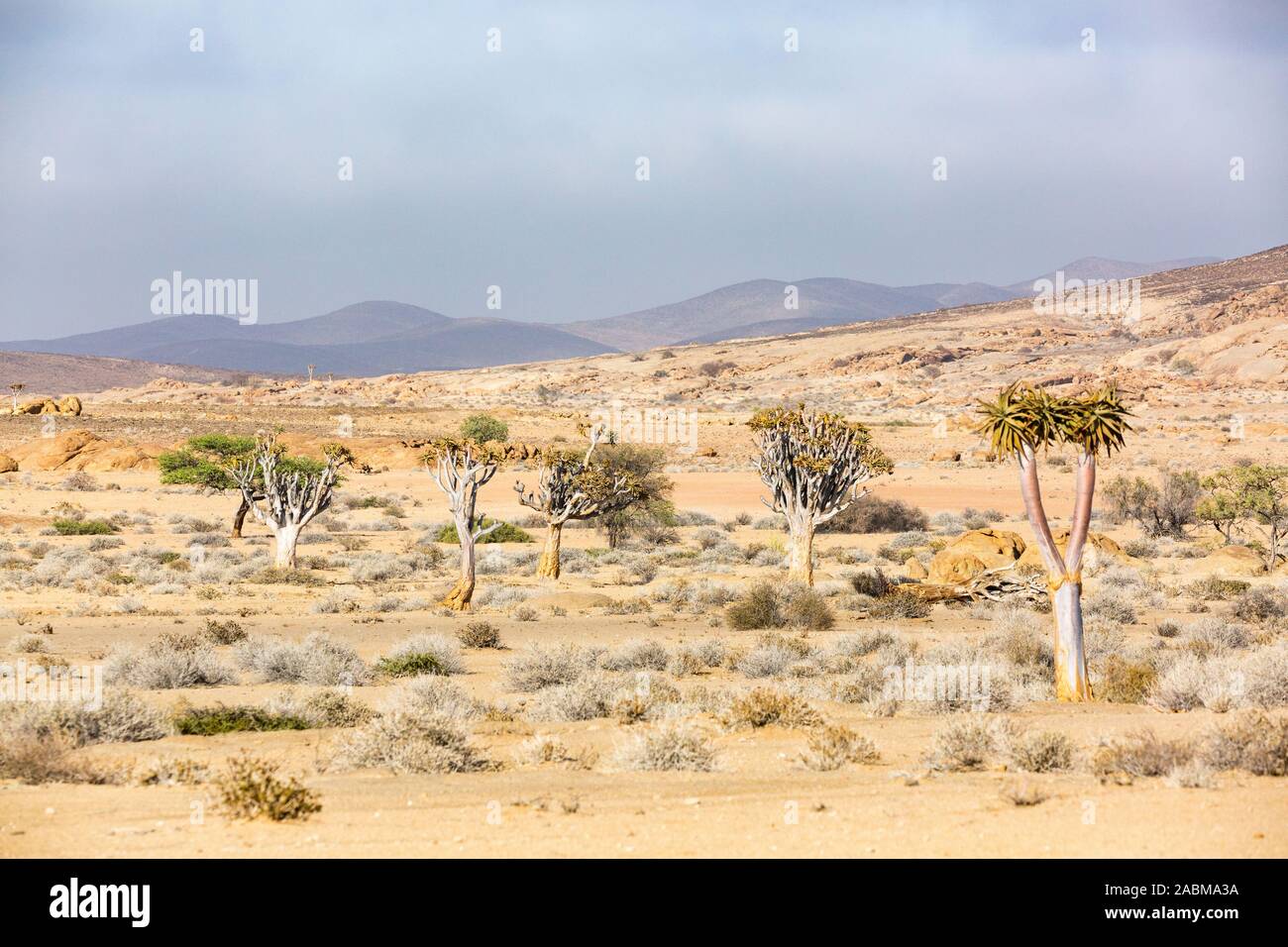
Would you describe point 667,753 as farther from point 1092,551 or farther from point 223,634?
point 1092,551

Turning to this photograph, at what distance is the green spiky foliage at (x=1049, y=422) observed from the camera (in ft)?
40.7

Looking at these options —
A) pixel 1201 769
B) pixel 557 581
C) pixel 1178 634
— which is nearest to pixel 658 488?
pixel 557 581

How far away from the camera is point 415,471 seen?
58.3m

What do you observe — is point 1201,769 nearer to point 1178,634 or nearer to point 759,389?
point 1178,634

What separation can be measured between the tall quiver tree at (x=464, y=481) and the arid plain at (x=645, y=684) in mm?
701

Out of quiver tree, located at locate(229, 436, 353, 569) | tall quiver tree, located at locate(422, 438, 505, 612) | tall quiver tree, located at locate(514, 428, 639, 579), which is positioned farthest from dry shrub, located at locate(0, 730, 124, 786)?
quiver tree, located at locate(229, 436, 353, 569)

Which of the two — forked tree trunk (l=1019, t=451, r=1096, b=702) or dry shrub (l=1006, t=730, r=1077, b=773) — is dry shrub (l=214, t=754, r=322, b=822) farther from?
forked tree trunk (l=1019, t=451, r=1096, b=702)

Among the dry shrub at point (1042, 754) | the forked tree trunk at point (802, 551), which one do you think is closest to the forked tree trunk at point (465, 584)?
the forked tree trunk at point (802, 551)

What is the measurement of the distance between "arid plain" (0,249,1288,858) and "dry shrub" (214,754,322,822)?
77 millimetres

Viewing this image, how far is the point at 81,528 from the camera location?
34.3 meters

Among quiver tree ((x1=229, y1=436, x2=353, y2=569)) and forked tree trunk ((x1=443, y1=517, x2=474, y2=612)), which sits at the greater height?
quiver tree ((x1=229, y1=436, x2=353, y2=569))

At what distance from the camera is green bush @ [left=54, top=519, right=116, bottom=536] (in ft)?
112

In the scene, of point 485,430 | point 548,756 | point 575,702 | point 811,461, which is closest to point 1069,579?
point 575,702
